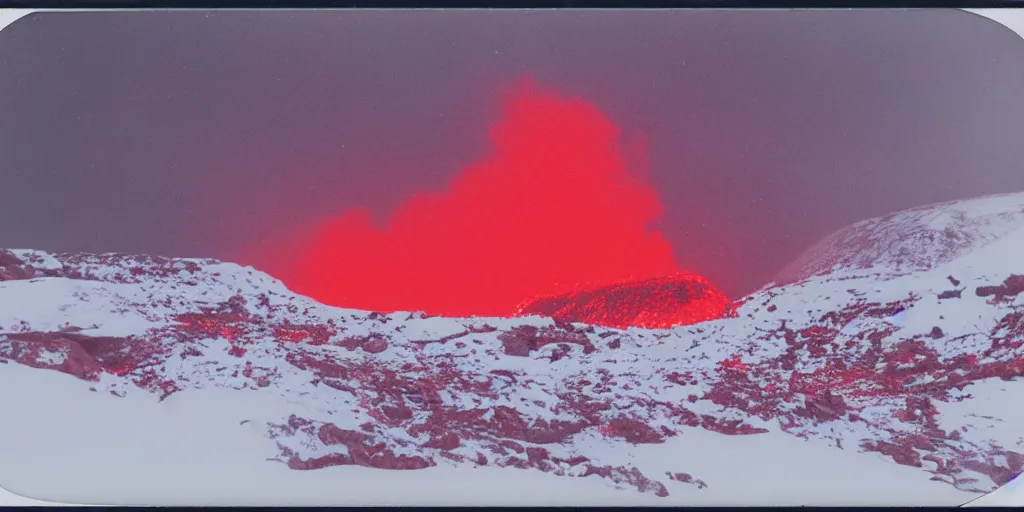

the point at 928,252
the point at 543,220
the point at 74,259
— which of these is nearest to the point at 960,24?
the point at 928,252

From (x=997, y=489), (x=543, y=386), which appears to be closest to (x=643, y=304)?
(x=543, y=386)

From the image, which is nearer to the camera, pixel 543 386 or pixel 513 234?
pixel 543 386

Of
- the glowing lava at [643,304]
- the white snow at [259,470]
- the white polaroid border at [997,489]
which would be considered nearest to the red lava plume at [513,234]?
the glowing lava at [643,304]

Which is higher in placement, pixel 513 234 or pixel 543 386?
pixel 513 234

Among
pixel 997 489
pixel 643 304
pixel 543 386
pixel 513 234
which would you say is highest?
pixel 513 234

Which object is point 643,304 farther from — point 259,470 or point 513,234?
point 259,470

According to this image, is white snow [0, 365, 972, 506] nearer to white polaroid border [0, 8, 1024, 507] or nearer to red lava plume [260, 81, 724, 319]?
white polaroid border [0, 8, 1024, 507]

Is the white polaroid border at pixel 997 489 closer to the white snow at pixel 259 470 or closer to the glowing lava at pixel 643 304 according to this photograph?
the white snow at pixel 259 470
